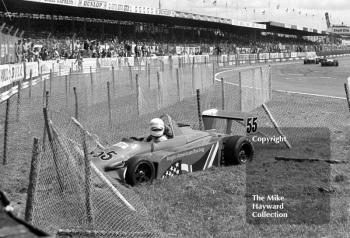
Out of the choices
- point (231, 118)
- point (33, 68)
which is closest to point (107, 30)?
point (33, 68)

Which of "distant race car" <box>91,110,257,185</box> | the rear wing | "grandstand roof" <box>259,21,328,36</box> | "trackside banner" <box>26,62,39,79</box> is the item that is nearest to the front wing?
"distant race car" <box>91,110,257,185</box>

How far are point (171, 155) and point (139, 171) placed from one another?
2.06 ft

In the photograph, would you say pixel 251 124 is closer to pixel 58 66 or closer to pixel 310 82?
pixel 310 82

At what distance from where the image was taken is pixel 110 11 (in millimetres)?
45625

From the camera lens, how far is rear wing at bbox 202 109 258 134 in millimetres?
9344

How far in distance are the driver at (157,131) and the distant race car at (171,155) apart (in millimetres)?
103

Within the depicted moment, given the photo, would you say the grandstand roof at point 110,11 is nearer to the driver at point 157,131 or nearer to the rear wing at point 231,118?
the rear wing at point 231,118

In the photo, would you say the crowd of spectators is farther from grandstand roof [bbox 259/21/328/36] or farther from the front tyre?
the front tyre

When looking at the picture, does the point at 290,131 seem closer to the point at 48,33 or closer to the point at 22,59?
the point at 22,59

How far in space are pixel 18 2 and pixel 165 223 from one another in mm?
32210

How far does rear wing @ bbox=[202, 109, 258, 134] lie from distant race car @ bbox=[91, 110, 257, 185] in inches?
1.1

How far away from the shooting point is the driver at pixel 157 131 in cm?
806

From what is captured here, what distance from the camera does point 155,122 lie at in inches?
317

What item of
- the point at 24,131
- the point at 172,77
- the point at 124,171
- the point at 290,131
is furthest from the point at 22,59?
the point at 124,171
